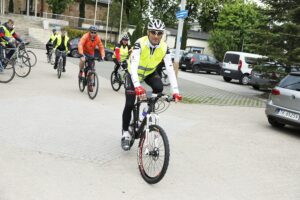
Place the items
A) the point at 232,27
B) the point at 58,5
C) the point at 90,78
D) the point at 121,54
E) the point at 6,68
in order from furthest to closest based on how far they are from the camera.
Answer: the point at 232,27, the point at 58,5, the point at 121,54, the point at 6,68, the point at 90,78

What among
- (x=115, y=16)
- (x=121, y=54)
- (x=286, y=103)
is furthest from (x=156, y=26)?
(x=115, y=16)

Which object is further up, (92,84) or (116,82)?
(92,84)

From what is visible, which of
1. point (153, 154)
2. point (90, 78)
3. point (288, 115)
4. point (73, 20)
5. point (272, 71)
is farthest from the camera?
point (73, 20)

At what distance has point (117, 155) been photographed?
598cm

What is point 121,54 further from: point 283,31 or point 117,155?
point 117,155

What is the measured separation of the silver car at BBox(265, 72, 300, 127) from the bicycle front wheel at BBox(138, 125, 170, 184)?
4883mm

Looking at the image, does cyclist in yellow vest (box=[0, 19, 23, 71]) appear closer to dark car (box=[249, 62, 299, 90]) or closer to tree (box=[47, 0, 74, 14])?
dark car (box=[249, 62, 299, 90])

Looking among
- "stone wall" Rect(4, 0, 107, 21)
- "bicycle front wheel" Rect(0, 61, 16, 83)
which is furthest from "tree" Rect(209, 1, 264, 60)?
"bicycle front wheel" Rect(0, 61, 16, 83)

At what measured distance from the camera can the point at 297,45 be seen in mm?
15633

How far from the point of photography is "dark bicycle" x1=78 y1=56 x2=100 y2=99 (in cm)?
1090

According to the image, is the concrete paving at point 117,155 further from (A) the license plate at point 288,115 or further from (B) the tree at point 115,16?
(B) the tree at point 115,16

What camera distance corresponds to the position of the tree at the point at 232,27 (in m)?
46.8

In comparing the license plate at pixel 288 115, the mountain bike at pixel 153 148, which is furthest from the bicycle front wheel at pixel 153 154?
the license plate at pixel 288 115

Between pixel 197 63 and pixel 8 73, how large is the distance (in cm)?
1958
